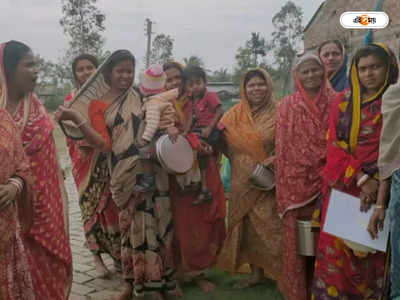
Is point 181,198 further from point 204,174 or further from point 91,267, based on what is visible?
point 91,267

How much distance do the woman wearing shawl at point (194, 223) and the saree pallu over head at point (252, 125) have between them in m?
0.39

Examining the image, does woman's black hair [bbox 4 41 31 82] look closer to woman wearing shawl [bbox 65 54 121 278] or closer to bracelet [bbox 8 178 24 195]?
bracelet [bbox 8 178 24 195]

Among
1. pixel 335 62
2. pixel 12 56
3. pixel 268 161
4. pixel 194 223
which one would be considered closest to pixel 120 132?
pixel 12 56

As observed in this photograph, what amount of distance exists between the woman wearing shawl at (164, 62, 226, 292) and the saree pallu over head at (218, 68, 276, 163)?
394mm

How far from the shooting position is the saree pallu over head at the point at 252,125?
3740mm

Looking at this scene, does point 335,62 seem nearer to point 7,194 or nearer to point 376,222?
point 376,222

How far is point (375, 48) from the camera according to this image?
259 centimetres

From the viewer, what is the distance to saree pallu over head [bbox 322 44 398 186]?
2.58 metres

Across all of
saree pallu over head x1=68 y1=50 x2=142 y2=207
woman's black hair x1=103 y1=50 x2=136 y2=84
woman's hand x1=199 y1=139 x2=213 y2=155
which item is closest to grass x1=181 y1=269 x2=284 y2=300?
saree pallu over head x1=68 y1=50 x2=142 y2=207

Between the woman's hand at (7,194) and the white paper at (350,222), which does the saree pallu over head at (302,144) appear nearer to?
the white paper at (350,222)

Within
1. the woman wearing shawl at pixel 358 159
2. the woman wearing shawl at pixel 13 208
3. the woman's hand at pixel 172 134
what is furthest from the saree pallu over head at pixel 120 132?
the woman wearing shawl at pixel 358 159

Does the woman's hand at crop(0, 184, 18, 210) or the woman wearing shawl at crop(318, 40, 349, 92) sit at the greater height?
the woman wearing shawl at crop(318, 40, 349, 92)

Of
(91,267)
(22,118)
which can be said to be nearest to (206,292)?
(91,267)

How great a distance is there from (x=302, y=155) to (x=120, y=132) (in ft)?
4.83
